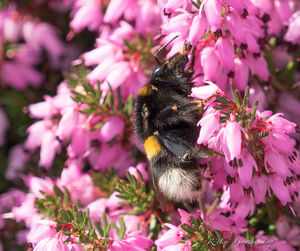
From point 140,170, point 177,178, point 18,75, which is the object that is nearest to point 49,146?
point 140,170

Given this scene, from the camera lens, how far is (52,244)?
2240 millimetres

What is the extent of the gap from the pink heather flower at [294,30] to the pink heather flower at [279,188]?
1002 mm

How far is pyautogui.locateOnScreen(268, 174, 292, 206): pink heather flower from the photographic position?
2.38 meters

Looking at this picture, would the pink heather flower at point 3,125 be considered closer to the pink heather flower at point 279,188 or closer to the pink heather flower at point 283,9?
the pink heather flower at point 283,9

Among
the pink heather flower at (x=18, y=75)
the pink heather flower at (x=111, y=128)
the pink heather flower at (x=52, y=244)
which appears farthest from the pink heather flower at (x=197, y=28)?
the pink heather flower at (x=18, y=75)

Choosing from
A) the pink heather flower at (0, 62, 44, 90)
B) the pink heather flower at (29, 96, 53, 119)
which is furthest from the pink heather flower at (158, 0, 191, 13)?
the pink heather flower at (0, 62, 44, 90)

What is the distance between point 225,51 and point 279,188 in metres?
0.71

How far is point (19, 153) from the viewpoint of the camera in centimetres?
425

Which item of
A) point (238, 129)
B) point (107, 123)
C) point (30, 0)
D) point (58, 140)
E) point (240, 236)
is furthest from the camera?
point (30, 0)

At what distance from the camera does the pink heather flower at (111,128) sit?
302cm

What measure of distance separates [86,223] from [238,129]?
2.81ft

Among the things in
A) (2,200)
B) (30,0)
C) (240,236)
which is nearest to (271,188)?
(240,236)

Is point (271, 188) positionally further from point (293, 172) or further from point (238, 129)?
point (238, 129)

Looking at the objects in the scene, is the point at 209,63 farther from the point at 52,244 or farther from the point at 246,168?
the point at 52,244
